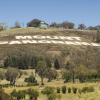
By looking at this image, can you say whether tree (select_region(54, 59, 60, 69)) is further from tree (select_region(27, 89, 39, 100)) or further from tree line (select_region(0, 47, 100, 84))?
tree (select_region(27, 89, 39, 100))

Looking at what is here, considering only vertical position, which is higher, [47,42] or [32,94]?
[32,94]

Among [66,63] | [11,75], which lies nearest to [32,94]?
[11,75]


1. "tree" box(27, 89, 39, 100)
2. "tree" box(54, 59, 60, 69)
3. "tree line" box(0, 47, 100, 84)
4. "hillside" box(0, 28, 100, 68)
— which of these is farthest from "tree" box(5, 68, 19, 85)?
A: "hillside" box(0, 28, 100, 68)

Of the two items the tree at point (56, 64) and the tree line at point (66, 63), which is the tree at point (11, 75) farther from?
the tree at point (56, 64)

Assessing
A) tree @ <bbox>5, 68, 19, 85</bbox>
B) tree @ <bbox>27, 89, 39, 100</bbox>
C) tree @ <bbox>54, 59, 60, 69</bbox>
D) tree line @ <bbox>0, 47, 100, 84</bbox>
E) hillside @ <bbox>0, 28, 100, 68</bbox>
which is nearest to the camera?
tree @ <bbox>27, 89, 39, 100</bbox>

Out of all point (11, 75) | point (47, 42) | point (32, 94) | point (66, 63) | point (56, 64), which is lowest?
point (66, 63)

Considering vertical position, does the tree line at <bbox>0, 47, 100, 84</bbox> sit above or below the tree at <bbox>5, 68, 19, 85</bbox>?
below

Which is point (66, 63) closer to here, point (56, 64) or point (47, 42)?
point (56, 64)

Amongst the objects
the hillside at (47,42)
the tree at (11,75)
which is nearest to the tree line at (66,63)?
the hillside at (47,42)

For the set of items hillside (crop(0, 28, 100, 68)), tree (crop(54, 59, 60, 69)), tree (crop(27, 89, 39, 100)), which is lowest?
tree (crop(54, 59, 60, 69))

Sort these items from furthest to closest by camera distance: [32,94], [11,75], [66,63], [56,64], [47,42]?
[47,42] < [66,63] < [56,64] < [11,75] < [32,94]

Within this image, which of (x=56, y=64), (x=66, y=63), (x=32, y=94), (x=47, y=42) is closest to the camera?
(x=32, y=94)

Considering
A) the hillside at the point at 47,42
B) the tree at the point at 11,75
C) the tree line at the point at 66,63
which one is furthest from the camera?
the hillside at the point at 47,42

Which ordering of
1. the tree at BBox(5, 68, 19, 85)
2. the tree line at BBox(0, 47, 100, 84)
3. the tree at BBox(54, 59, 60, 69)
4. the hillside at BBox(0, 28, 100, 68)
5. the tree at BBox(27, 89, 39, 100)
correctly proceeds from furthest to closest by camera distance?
the hillside at BBox(0, 28, 100, 68)
the tree at BBox(54, 59, 60, 69)
the tree line at BBox(0, 47, 100, 84)
the tree at BBox(5, 68, 19, 85)
the tree at BBox(27, 89, 39, 100)
